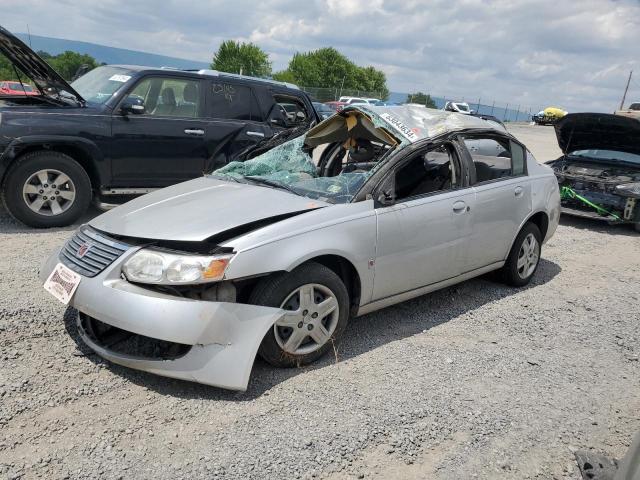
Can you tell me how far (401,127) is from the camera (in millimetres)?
4309

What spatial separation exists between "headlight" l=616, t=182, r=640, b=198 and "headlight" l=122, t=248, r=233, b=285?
7236 mm

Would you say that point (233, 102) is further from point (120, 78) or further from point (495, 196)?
point (495, 196)

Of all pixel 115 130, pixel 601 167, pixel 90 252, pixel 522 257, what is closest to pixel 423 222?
pixel 522 257

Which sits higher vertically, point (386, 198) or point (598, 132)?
point (598, 132)

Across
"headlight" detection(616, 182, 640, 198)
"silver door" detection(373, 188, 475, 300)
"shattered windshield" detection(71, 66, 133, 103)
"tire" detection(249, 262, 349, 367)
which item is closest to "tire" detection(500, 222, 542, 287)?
"silver door" detection(373, 188, 475, 300)

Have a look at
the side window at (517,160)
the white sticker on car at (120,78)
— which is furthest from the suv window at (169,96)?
the side window at (517,160)

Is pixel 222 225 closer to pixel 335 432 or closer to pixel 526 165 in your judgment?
pixel 335 432

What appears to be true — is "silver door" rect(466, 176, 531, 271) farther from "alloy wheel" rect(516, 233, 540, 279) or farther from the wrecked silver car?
"alloy wheel" rect(516, 233, 540, 279)

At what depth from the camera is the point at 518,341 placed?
4.30 m

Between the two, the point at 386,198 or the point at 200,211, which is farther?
the point at 386,198

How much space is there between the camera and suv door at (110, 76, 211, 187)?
6.61 m

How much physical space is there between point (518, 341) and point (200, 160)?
180 inches

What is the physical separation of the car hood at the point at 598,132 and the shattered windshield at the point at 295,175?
547 centimetres

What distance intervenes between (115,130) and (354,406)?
474 centimetres
